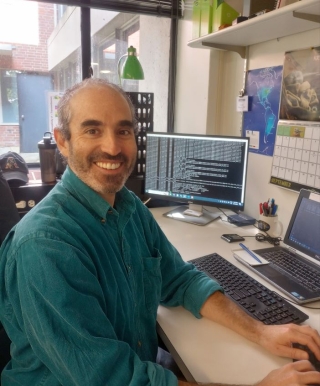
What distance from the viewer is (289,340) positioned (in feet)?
2.91

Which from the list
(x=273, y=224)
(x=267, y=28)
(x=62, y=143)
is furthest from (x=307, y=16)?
(x=62, y=143)

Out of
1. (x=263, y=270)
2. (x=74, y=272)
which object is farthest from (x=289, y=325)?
(x=74, y=272)

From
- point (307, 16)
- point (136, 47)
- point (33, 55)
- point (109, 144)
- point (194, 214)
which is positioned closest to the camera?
point (109, 144)

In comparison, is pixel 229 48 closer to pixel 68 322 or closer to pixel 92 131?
pixel 92 131

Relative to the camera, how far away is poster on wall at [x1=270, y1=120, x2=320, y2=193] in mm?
1516

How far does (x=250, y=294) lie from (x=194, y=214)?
87 cm

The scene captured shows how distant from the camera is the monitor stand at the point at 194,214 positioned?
1.88 m

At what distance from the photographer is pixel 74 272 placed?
768 mm

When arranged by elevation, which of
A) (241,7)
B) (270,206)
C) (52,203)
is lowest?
(270,206)

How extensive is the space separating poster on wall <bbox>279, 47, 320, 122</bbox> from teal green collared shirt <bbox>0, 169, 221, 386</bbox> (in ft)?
3.07

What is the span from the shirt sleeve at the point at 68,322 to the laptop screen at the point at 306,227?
0.79m

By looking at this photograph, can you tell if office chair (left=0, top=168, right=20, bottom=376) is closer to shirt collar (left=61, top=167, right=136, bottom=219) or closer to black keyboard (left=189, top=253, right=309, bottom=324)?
shirt collar (left=61, top=167, right=136, bottom=219)

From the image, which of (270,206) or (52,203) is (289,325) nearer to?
(52,203)

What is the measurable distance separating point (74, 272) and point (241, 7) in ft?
5.28
